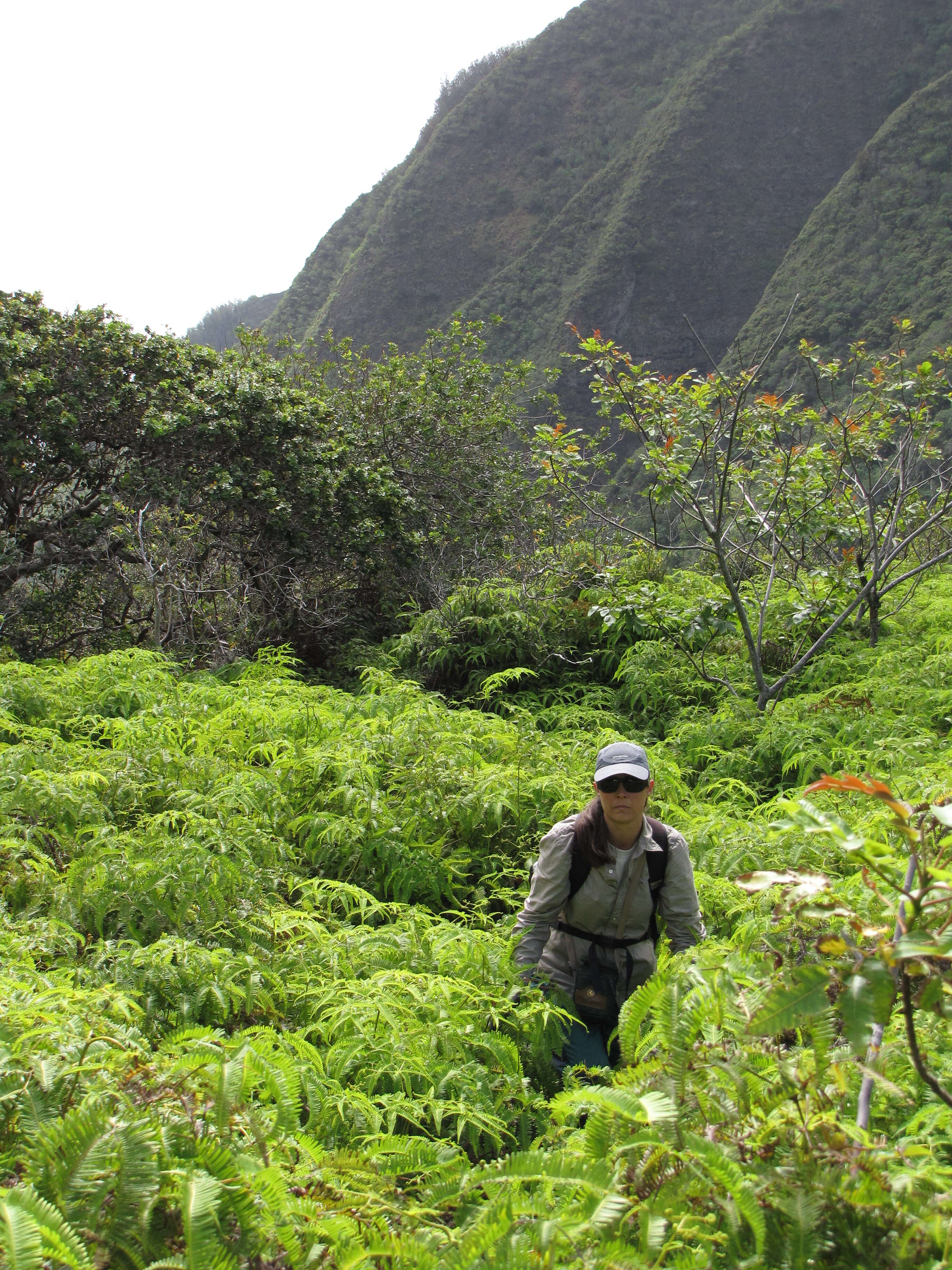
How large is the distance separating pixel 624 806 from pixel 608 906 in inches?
15.9

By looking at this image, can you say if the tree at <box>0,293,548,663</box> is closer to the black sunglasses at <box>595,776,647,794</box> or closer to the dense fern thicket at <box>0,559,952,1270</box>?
the dense fern thicket at <box>0,559,952,1270</box>

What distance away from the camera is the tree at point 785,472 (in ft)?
22.9

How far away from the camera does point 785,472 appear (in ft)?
23.4

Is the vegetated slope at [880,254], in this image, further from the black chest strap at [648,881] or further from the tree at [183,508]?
the black chest strap at [648,881]

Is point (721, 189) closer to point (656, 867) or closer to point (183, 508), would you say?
point (183, 508)

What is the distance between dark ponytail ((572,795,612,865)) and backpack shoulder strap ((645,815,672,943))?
149 millimetres

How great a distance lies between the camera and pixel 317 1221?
1.39 metres

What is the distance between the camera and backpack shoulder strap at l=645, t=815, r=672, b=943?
10.1ft

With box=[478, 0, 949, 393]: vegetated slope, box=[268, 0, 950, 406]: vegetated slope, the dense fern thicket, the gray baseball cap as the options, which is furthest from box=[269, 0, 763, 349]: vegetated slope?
the gray baseball cap

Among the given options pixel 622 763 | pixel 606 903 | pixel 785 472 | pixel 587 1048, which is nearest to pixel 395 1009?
pixel 587 1048

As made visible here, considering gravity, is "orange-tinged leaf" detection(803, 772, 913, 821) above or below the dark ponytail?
above

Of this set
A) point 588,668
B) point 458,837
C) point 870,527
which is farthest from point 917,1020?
point 588,668

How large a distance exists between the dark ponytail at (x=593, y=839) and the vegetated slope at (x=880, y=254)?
2900cm

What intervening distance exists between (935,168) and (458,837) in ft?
156
